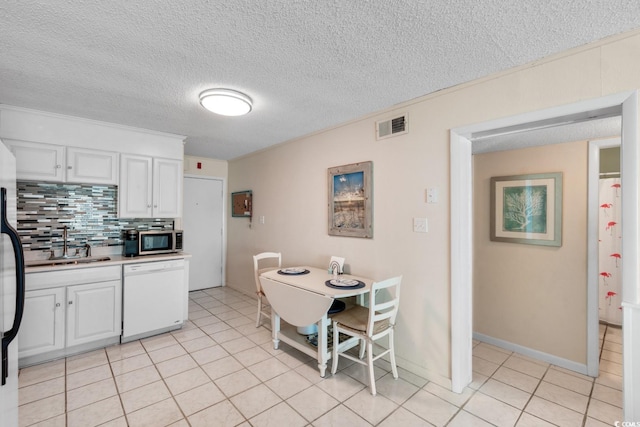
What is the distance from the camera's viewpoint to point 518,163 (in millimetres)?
3008

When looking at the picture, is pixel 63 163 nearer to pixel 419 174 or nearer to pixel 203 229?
pixel 203 229

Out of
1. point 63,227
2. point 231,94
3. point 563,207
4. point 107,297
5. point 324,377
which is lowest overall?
point 324,377

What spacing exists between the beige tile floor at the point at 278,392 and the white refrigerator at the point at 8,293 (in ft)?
3.00

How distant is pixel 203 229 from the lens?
4.84 m

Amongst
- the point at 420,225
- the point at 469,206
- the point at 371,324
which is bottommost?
the point at 371,324

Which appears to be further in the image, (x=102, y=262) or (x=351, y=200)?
(x=351, y=200)

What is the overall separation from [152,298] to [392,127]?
301 cm

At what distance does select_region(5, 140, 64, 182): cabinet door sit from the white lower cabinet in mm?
929

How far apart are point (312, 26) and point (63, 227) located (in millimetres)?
3283

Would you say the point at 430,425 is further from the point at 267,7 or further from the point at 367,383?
the point at 267,7

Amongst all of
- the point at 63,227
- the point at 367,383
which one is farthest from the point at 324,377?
the point at 63,227

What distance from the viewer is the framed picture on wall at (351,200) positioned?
277cm

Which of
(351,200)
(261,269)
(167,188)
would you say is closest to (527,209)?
(351,200)

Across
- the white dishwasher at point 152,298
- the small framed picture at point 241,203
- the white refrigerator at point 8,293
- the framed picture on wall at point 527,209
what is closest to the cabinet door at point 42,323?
the white dishwasher at point 152,298
